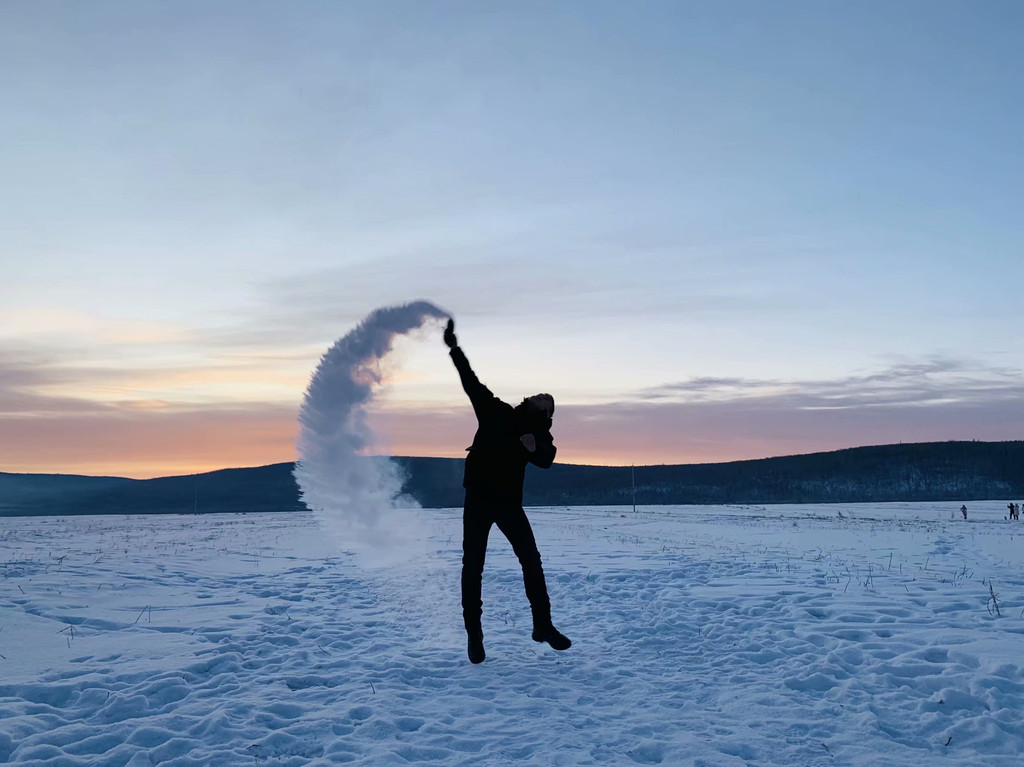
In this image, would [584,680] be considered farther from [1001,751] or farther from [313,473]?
[313,473]

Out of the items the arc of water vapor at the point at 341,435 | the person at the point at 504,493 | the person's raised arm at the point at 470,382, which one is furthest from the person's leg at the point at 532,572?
the arc of water vapor at the point at 341,435

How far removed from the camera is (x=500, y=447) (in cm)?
792

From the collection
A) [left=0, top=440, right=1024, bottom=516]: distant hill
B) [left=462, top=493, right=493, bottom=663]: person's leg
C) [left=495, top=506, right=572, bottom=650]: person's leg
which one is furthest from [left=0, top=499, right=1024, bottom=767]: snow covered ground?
[left=0, top=440, right=1024, bottom=516]: distant hill

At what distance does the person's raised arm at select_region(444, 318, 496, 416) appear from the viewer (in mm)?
8102

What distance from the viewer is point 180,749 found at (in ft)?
17.6

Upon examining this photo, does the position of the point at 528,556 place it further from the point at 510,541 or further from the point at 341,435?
the point at 341,435

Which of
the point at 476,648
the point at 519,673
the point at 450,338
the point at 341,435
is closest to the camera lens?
the point at 519,673

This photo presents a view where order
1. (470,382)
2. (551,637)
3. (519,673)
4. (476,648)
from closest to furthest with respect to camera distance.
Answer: (519,673)
(476,648)
(551,637)
(470,382)

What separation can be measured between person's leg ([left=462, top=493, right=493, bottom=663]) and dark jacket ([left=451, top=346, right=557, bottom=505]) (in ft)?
0.76

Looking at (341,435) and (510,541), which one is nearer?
(510,541)

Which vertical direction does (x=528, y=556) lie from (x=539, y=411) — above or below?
below

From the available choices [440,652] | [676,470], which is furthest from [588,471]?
[440,652]

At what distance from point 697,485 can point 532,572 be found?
14452 cm

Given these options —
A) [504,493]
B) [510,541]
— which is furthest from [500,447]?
[510,541]
